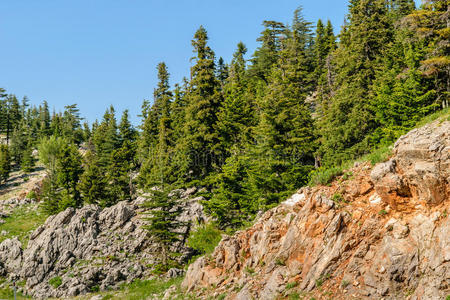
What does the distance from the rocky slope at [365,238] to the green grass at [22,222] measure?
124 feet

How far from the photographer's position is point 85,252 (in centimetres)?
3281

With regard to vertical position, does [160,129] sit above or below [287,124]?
above

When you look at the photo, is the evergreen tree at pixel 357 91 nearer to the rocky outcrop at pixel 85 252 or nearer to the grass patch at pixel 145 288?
the rocky outcrop at pixel 85 252

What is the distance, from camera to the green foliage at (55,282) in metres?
29.3

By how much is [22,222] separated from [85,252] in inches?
1053

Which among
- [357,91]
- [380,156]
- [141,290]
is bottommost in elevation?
[141,290]

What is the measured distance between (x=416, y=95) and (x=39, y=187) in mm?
73001

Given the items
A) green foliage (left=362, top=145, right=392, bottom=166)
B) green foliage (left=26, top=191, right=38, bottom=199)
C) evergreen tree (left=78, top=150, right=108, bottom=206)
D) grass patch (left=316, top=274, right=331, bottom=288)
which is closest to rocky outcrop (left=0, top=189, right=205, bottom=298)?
evergreen tree (left=78, top=150, right=108, bottom=206)

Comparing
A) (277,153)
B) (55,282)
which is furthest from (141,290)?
(277,153)

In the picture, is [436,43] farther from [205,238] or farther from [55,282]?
[55,282]

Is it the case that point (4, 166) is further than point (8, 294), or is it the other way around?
point (4, 166)

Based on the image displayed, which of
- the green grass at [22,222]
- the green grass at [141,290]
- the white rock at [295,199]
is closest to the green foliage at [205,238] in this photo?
the green grass at [141,290]

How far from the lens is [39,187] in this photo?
6881 centimetres

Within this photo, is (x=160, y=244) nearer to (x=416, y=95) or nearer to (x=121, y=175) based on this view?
(x=121, y=175)
